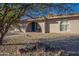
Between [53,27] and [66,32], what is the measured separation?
0.92 ft

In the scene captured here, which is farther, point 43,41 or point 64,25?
point 43,41

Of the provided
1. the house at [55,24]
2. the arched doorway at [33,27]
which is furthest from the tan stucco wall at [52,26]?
the arched doorway at [33,27]

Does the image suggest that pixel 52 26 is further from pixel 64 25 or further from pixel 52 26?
pixel 64 25

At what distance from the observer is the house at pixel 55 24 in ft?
20.2

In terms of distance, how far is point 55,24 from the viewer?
623 cm

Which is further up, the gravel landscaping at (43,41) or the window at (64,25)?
the window at (64,25)

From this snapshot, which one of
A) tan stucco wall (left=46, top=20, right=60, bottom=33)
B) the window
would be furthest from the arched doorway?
the window

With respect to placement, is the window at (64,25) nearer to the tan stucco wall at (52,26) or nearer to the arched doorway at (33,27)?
the tan stucco wall at (52,26)

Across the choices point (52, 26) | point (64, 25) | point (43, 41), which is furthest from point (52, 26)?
point (43, 41)

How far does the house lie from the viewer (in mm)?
6172

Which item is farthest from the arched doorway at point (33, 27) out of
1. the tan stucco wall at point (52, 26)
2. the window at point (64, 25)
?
the window at point (64, 25)

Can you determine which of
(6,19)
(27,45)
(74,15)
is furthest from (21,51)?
(74,15)

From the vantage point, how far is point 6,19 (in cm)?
647

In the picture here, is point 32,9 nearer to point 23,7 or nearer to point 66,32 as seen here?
point 23,7
